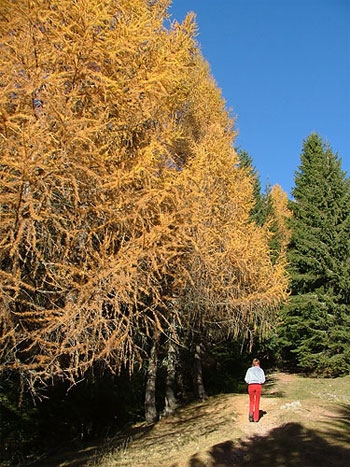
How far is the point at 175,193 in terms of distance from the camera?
5855 mm

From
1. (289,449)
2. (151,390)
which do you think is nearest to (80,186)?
(289,449)

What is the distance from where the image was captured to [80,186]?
5.12m

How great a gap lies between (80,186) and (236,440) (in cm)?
456

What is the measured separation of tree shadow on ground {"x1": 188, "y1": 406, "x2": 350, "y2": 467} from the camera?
17.1 feet

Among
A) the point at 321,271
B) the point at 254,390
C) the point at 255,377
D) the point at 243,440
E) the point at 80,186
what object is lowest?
the point at 243,440

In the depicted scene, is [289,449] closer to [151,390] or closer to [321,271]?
[151,390]

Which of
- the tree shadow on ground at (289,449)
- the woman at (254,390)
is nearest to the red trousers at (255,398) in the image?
the woman at (254,390)

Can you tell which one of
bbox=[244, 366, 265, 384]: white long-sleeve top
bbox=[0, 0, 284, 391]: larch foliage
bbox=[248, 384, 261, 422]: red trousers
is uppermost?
bbox=[0, 0, 284, 391]: larch foliage

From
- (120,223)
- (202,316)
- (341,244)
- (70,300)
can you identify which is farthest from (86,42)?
(341,244)

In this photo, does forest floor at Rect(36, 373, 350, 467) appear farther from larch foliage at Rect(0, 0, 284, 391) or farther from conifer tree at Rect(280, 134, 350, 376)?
conifer tree at Rect(280, 134, 350, 376)

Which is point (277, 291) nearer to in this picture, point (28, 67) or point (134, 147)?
point (134, 147)

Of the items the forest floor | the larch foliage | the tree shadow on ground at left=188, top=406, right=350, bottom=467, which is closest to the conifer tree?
the forest floor

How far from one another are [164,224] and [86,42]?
2529 millimetres

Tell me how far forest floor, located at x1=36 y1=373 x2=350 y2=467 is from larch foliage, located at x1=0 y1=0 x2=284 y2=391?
184cm
